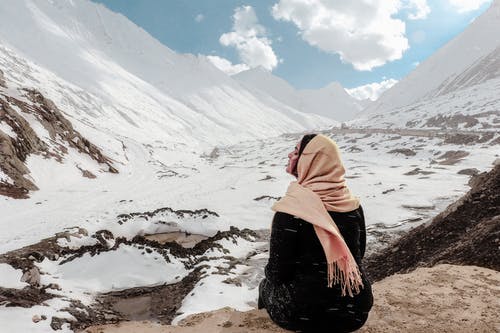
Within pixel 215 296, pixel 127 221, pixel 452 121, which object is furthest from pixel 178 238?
pixel 452 121

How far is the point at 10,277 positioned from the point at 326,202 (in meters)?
9.69

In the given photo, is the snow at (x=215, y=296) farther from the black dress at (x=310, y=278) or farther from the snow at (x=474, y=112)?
the snow at (x=474, y=112)

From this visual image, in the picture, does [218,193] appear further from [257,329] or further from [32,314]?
[257,329]

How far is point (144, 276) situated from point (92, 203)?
1403 centimetres

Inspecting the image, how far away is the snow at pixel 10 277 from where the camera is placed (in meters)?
9.05

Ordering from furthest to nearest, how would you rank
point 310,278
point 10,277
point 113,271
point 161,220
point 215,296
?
1. point 161,220
2. point 113,271
3. point 10,277
4. point 215,296
5. point 310,278

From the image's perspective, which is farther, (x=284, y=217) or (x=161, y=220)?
(x=161, y=220)

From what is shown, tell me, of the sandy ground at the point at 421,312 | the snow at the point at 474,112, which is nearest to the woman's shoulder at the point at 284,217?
the sandy ground at the point at 421,312

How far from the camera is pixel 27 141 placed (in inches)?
1132

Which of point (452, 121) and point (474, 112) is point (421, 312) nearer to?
point (452, 121)

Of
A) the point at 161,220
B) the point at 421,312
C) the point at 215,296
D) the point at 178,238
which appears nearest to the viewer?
the point at 421,312

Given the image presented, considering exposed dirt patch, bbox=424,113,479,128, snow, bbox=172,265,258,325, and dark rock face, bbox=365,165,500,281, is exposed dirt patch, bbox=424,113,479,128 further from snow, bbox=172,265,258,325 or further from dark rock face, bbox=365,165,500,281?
snow, bbox=172,265,258,325

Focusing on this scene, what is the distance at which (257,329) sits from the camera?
14.5 feet

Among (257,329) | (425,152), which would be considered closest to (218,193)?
(257,329)
